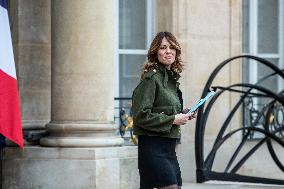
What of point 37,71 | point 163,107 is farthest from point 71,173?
point 163,107

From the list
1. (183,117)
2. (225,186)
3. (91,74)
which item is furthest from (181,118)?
(225,186)

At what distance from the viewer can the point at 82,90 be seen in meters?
10.1

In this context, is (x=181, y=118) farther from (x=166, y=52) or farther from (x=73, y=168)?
(x=73, y=168)

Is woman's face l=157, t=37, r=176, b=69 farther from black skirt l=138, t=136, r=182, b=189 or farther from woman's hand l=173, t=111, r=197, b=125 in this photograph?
black skirt l=138, t=136, r=182, b=189

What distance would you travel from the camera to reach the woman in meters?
6.38

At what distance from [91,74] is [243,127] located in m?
3.51

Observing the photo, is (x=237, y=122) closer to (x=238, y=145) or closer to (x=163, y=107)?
(x=238, y=145)

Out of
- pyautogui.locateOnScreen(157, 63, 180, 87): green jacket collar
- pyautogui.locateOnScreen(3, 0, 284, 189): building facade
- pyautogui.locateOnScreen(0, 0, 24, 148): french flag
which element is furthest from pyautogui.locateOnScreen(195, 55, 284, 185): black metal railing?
pyautogui.locateOnScreen(157, 63, 180, 87): green jacket collar

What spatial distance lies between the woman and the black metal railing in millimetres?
4412

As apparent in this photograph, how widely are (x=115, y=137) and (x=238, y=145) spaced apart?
367 centimetres

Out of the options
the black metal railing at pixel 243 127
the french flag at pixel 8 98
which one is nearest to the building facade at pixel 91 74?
the black metal railing at pixel 243 127

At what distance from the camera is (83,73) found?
10.1 metres

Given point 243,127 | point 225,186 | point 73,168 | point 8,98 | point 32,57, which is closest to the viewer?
point 8,98

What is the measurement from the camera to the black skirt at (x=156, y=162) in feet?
21.0
